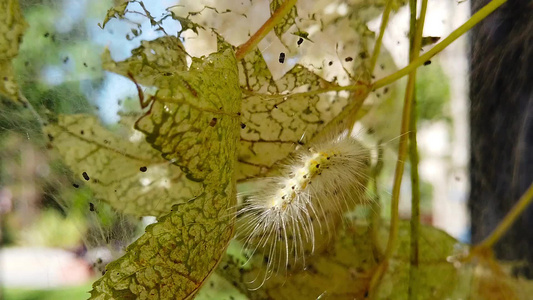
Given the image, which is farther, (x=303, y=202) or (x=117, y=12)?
(x=303, y=202)

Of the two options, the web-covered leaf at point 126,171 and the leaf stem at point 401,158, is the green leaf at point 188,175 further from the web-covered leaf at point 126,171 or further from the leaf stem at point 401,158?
the leaf stem at point 401,158

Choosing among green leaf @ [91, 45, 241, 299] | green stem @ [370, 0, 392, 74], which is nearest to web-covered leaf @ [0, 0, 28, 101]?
green leaf @ [91, 45, 241, 299]

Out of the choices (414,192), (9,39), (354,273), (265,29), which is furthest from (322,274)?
(9,39)

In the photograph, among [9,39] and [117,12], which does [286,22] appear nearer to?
[117,12]

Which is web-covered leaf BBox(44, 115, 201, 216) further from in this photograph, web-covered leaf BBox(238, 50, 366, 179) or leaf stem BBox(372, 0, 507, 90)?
leaf stem BBox(372, 0, 507, 90)

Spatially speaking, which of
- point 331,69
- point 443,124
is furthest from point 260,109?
point 443,124

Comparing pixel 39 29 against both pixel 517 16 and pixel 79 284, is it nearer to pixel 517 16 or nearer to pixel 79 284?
pixel 79 284
